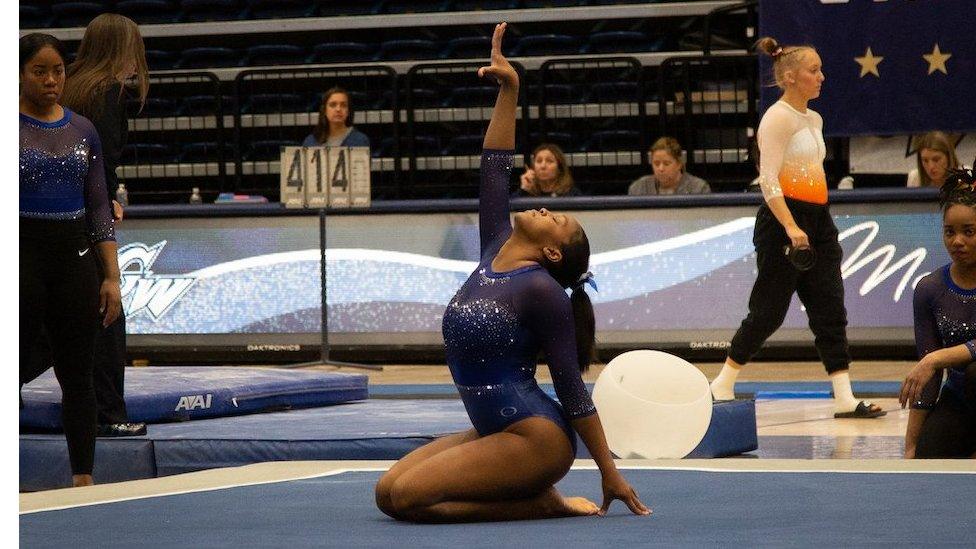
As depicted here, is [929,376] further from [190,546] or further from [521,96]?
[521,96]

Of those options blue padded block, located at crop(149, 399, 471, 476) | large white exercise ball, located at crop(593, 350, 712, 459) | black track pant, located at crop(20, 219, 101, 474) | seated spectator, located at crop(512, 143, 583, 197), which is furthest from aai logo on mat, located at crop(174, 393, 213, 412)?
seated spectator, located at crop(512, 143, 583, 197)

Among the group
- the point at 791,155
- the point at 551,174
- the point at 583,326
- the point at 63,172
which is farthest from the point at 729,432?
the point at 551,174

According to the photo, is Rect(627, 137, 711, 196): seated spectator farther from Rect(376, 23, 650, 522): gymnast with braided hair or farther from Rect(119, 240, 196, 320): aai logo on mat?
Rect(376, 23, 650, 522): gymnast with braided hair

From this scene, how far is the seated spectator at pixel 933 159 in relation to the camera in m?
8.43

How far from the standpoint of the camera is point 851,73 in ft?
30.2

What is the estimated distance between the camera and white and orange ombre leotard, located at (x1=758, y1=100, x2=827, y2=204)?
620 centimetres

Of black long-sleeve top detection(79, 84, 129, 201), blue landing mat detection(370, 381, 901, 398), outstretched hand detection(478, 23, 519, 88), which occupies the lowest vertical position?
blue landing mat detection(370, 381, 901, 398)

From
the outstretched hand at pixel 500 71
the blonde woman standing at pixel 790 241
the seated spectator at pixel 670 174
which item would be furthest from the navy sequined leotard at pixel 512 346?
the seated spectator at pixel 670 174

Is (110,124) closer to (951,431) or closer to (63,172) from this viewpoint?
(63,172)

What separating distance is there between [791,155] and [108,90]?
2.81 metres

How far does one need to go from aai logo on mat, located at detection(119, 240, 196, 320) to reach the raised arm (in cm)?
540

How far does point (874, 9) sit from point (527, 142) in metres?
2.86

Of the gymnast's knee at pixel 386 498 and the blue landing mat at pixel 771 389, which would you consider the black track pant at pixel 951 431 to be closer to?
the gymnast's knee at pixel 386 498
